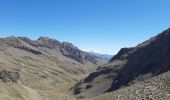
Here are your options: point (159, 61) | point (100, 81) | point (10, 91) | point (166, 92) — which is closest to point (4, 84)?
point (10, 91)

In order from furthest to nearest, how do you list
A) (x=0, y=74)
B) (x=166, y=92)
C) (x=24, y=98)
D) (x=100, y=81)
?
(x=100, y=81) → (x=0, y=74) → (x=24, y=98) → (x=166, y=92)

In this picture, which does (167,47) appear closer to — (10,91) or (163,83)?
(10,91)

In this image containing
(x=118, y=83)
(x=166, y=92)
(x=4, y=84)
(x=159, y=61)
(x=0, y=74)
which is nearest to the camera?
(x=166, y=92)

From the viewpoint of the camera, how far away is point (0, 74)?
101938mm

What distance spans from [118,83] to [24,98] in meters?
70.0

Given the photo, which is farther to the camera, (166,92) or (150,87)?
(150,87)

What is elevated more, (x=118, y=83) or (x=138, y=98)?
(x=118, y=83)

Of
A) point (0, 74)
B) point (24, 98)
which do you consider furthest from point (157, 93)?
point (0, 74)

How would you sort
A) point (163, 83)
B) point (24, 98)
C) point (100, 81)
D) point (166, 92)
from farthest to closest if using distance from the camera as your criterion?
point (100, 81) < point (24, 98) < point (163, 83) < point (166, 92)

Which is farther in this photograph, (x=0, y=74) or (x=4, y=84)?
(x=0, y=74)

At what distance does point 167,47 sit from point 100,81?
51548 millimetres

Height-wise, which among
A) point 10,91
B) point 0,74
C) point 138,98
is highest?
point 0,74

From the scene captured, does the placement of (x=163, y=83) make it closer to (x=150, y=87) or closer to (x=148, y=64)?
(x=150, y=87)

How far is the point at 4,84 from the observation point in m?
93.2
